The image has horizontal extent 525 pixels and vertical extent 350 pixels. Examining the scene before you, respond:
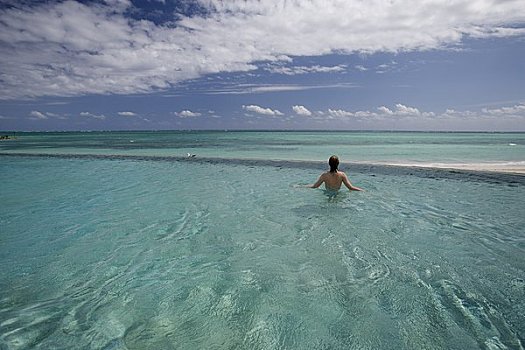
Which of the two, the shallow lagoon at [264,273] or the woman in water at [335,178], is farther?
Result: the woman in water at [335,178]

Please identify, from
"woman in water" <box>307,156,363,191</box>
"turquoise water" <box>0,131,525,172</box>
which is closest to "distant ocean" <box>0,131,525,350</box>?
"woman in water" <box>307,156,363,191</box>

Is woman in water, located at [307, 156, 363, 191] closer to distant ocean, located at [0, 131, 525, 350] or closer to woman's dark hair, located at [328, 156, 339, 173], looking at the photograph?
woman's dark hair, located at [328, 156, 339, 173]

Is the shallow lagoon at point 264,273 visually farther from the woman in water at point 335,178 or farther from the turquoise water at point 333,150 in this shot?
the turquoise water at point 333,150

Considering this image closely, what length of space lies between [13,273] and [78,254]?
36.3 inches

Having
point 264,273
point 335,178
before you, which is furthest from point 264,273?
point 335,178

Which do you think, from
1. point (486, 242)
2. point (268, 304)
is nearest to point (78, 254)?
point (268, 304)

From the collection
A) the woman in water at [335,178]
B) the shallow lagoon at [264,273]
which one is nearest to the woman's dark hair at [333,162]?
the woman in water at [335,178]

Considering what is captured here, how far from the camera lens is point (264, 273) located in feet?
15.1

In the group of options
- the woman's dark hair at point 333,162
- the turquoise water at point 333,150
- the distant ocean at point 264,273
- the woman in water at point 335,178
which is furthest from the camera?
the turquoise water at point 333,150

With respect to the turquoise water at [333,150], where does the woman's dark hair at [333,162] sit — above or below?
above

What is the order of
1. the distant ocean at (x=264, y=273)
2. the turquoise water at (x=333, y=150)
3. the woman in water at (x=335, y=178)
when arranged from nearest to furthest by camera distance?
the distant ocean at (x=264, y=273) → the woman in water at (x=335, y=178) → the turquoise water at (x=333, y=150)

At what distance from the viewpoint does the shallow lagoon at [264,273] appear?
320cm

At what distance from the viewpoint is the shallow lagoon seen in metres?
3.20

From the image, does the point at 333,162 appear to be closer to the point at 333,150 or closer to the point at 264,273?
the point at 264,273
